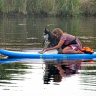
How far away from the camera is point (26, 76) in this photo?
9227 mm

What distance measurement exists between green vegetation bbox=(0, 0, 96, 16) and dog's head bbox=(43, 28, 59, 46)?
32.3m

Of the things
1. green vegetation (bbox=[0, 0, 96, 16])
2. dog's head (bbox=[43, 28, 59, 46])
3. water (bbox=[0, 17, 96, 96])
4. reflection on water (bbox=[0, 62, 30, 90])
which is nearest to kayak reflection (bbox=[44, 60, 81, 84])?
water (bbox=[0, 17, 96, 96])

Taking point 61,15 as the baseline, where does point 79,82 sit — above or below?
above

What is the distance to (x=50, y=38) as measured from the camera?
40.3 feet

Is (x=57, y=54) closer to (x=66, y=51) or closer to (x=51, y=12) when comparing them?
(x=66, y=51)

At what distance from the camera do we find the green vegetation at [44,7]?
45125mm

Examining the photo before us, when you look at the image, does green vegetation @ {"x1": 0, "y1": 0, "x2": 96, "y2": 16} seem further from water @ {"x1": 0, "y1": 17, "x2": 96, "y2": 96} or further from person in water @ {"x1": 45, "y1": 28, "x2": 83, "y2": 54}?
water @ {"x1": 0, "y1": 17, "x2": 96, "y2": 96}

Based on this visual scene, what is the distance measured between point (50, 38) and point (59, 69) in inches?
86.6

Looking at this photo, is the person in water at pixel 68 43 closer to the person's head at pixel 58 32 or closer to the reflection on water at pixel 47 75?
the person's head at pixel 58 32

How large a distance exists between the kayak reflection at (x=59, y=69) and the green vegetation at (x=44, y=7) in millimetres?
33388

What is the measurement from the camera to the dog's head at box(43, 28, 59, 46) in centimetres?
1220

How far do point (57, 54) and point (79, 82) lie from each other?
4159mm

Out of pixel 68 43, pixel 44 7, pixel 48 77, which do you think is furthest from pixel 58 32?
pixel 44 7

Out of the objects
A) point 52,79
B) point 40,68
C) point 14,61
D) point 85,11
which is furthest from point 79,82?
point 85,11
